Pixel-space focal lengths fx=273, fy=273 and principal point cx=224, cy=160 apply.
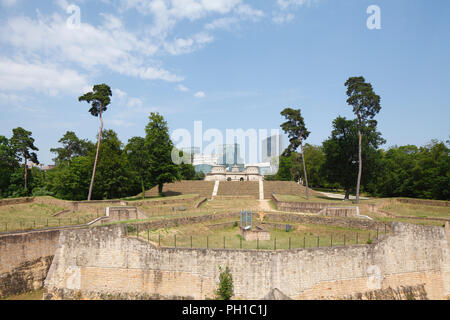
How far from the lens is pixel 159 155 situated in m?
38.8

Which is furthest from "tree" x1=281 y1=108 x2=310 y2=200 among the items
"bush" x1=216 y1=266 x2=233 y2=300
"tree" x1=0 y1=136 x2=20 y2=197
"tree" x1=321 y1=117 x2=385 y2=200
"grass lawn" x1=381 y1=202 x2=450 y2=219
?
"tree" x1=0 y1=136 x2=20 y2=197

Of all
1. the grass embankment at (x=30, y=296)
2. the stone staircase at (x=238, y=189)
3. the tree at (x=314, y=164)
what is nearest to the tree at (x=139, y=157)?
the stone staircase at (x=238, y=189)

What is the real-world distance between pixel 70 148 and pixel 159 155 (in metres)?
32.9

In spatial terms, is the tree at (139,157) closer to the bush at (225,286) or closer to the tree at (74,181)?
the tree at (74,181)

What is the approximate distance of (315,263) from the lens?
1554 cm

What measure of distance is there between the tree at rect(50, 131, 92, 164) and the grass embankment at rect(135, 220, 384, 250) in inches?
1834

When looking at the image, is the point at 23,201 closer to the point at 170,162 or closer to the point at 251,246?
the point at 170,162

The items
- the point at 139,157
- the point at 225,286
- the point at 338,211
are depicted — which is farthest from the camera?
the point at 139,157

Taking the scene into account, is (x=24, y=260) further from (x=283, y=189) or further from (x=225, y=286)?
(x=283, y=189)

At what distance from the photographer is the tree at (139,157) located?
41250 mm

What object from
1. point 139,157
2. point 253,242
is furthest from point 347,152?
point 139,157

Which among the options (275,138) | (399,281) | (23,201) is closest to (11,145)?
(23,201)

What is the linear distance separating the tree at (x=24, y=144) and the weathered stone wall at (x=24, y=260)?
3020 cm
